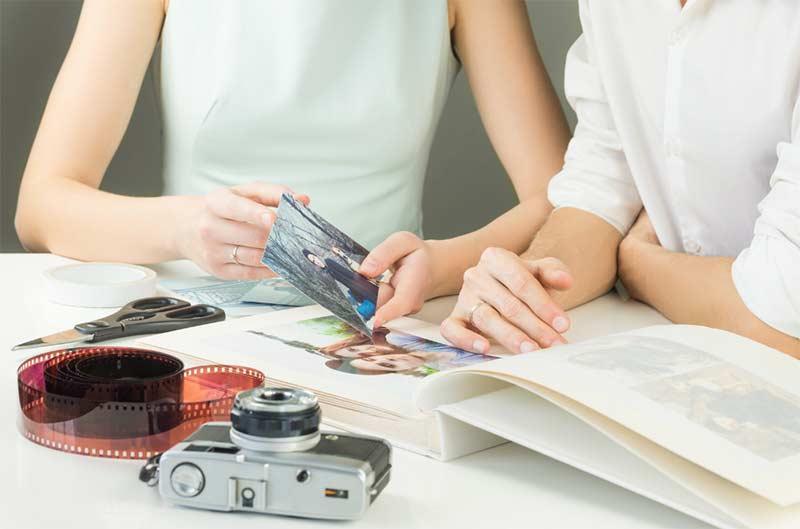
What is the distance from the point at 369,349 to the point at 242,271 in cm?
28

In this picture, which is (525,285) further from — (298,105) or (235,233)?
(298,105)

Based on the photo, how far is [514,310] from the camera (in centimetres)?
105

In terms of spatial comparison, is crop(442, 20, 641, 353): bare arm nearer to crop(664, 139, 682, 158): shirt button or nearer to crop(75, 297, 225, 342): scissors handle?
crop(664, 139, 682, 158): shirt button

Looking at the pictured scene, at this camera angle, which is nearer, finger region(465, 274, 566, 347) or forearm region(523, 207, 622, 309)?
finger region(465, 274, 566, 347)

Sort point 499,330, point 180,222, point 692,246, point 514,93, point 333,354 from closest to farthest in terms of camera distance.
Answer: point 333,354 < point 499,330 < point 180,222 < point 692,246 < point 514,93

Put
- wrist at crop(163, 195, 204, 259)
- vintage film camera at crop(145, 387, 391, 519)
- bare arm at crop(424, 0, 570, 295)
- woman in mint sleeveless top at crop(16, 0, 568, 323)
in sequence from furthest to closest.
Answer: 1. bare arm at crop(424, 0, 570, 295)
2. woman in mint sleeveless top at crop(16, 0, 568, 323)
3. wrist at crop(163, 195, 204, 259)
4. vintage film camera at crop(145, 387, 391, 519)

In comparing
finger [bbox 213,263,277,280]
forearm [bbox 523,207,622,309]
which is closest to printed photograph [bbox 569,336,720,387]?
forearm [bbox 523,207,622,309]

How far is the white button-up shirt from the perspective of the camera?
1.13m

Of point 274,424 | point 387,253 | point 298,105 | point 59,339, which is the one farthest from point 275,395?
point 298,105

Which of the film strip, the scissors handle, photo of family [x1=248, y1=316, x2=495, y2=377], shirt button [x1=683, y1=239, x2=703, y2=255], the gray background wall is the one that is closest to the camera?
the film strip

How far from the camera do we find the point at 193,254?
124cm

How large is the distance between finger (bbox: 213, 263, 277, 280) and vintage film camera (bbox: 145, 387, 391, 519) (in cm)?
55

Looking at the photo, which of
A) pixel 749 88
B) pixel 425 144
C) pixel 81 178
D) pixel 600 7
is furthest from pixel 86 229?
pixel 749 88

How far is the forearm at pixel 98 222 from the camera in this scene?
1.31 metres
